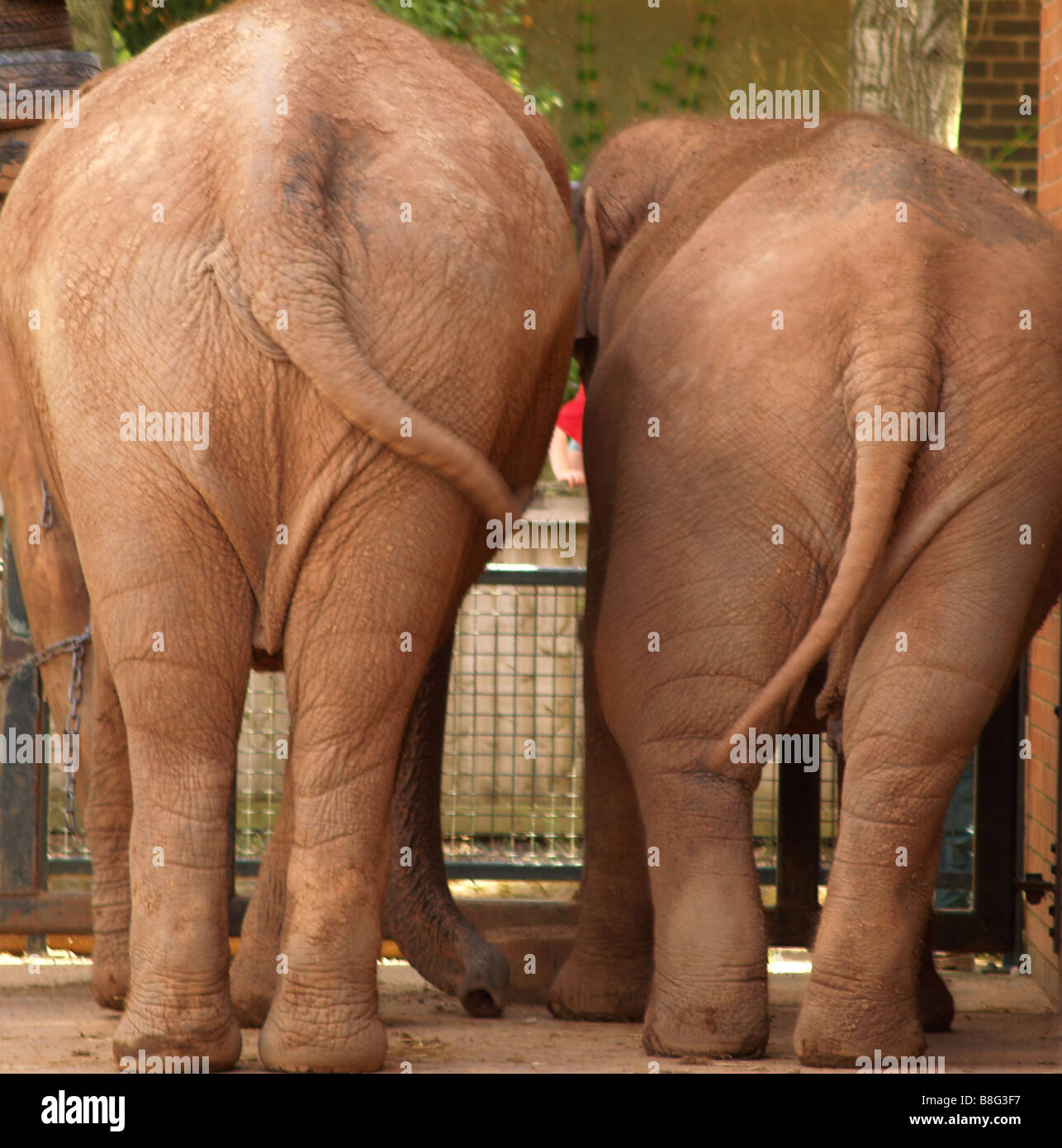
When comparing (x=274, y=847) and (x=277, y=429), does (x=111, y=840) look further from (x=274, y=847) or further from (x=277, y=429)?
(x=277, y=429)

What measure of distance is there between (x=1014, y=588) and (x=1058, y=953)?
1.70 m

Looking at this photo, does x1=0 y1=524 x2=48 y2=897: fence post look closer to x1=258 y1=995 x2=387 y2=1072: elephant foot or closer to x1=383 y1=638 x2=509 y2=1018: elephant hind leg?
x1=383 y1=638 x2=509 y2=1018: elephant hind leg

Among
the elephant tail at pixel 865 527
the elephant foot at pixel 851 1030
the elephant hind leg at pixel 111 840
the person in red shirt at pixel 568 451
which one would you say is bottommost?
the elephant foot at pixel 851 1030

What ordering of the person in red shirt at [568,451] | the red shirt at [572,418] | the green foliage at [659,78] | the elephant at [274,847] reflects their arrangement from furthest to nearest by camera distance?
the green foliage at [659,78] → the person in red shirt at [568,451] → the red shirt at [572,418] → the elephant at [274,847]

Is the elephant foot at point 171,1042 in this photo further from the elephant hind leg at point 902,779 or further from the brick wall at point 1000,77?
the brick wall at point 1000,77

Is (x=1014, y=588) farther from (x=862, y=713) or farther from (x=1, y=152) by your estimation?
(x=1, y=152)

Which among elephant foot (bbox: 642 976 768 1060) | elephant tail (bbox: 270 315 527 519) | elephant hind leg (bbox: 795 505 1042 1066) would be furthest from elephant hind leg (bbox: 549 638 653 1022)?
elephant tail (bbox: 270 315 527 519)

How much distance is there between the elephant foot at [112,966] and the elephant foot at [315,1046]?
94cm

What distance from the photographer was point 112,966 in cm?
439

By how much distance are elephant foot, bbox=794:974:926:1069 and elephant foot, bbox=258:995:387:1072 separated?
2.98ft

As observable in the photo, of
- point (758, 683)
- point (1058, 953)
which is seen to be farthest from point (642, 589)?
point (1058, 953)

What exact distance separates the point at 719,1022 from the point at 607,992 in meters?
0.75

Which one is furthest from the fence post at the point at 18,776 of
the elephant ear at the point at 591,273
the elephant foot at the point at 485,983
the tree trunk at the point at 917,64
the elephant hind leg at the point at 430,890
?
the tree trunk at the point at 917,64

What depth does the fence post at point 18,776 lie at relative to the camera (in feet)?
17.8
